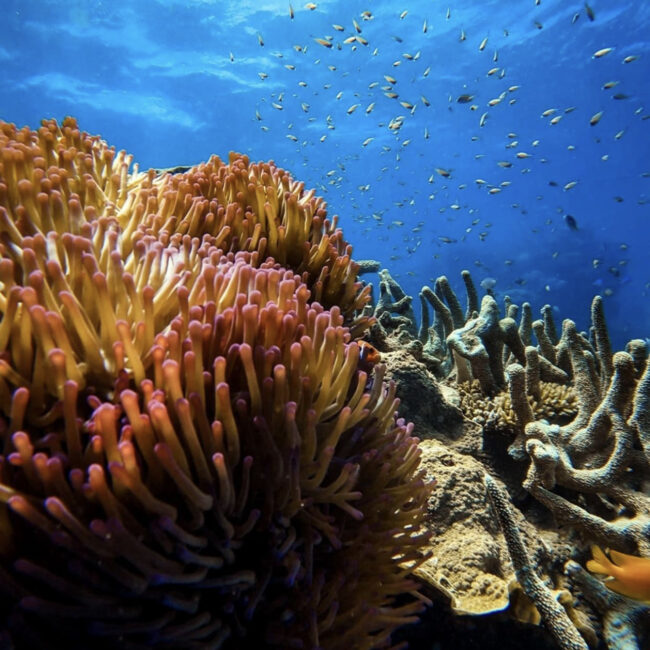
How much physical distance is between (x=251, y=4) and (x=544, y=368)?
40.9 m

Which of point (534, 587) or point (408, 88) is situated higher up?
point (408, 88)

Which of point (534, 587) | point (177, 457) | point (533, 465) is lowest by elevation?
point (534, 587)

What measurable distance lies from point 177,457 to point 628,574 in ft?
9.34

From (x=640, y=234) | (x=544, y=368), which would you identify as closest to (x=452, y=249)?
(x=544, y=368)

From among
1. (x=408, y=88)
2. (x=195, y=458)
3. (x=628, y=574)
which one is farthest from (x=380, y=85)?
(x=195, y=458)

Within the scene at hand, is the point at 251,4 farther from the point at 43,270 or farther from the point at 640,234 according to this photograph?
the point at 640,234

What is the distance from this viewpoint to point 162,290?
1643mm

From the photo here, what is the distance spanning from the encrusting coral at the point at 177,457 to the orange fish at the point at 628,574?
1607mm

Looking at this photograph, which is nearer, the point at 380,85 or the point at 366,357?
the point at 366,357

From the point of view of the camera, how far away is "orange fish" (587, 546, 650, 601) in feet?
8.57

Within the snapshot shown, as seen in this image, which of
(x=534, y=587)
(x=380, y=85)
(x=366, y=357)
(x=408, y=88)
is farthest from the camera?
(x=408, y=88)

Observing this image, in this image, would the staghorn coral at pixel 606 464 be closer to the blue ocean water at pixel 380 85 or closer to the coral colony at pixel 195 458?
the coral colony at pixel 195 458

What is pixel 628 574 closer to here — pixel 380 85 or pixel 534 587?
pixel 534 587

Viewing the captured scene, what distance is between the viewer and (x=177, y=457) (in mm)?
1246
